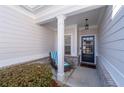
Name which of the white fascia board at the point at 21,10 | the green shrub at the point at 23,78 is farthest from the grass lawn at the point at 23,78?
the white fascia board at the point at 21,10

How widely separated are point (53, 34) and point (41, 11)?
300 cm

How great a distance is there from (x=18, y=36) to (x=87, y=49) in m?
5.09

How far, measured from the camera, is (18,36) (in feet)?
13.0

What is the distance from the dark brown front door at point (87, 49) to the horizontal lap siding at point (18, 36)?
132 inches

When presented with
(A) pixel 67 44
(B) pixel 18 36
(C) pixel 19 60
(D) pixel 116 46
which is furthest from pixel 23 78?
(A) pixel 67 44

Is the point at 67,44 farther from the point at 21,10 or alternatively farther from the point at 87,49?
the point at 21,10

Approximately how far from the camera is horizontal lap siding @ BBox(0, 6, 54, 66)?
3336mm

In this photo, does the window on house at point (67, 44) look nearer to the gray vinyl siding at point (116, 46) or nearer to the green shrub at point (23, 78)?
the gray vinyl siding at point (116, 46)

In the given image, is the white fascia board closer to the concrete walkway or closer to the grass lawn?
the grass lawn

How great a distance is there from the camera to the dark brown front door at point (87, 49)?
6903mm

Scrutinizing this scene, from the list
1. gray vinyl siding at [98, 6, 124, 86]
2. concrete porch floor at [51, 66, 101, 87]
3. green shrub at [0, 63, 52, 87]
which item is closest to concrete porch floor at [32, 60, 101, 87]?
concrete porch floor at [51, 66, 101, 87]

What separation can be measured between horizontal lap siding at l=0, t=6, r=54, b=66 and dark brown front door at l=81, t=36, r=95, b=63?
334cm

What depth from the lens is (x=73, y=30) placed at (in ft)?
21.4
